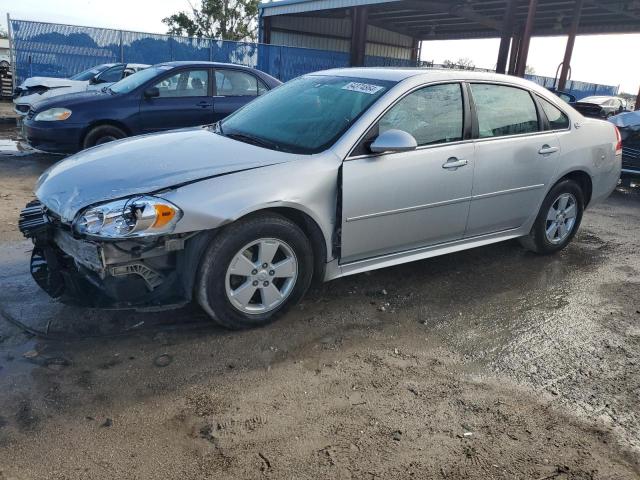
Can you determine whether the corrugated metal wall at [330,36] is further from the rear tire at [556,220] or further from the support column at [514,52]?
the rear tire at [556,220]

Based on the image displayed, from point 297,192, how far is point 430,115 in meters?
1.33

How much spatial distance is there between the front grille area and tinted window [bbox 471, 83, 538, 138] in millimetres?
3189

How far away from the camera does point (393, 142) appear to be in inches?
138

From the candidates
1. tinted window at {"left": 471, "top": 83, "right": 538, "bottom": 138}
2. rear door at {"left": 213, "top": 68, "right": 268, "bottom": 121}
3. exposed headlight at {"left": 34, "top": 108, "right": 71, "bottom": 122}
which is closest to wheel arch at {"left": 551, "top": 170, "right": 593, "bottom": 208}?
tinted window at {"left": 471, "top": 83, "right": 538, "bottom": 138}

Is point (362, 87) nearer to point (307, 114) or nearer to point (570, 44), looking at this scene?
point (307, 114)

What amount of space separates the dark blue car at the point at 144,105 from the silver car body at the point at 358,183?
12.5ft

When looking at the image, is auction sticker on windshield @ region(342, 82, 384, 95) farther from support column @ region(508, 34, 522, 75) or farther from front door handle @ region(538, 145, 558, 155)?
support column @ region(508, 34, 522, 75)

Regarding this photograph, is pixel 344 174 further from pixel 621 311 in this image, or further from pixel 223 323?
pixel 621 311

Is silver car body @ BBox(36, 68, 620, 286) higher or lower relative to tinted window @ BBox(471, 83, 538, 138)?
lower

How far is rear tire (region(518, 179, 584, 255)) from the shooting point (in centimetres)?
499

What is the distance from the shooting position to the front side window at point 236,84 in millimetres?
8312

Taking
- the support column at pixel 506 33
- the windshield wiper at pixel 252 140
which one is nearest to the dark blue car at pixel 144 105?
the windshield wiper at pixel 252 140

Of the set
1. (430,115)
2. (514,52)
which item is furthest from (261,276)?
(514,52)

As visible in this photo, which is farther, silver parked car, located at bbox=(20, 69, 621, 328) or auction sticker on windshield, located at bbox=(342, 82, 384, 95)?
auction sticker on windshield, located at bbox=(342, 82, 384, 95)
